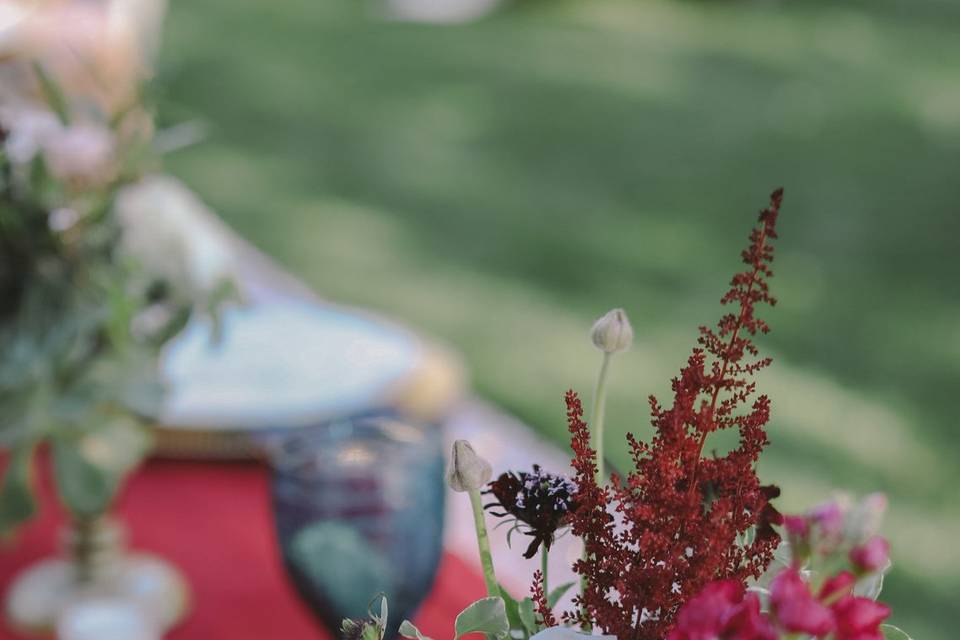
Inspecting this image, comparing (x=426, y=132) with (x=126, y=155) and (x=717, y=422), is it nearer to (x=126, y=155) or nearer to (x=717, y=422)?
(x=126, y=155)

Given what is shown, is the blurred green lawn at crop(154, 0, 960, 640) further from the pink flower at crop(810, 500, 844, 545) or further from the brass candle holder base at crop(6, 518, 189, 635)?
the pink flower at crop(810, 500, 844, 545)

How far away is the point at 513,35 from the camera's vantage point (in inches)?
213

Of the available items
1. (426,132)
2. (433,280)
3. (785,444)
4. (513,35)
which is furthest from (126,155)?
(513,35)

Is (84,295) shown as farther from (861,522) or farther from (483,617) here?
(861,522)

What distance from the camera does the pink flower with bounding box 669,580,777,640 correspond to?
0.32 m

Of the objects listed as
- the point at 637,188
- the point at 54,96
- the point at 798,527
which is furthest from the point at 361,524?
the point at 637,188

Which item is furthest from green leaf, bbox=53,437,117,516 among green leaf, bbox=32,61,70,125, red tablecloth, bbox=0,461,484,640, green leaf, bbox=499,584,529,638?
green leaf, bbox=499,584,529,638

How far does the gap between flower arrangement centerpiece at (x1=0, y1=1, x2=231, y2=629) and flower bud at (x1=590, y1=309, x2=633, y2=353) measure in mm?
556

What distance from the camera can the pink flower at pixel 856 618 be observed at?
0.33m

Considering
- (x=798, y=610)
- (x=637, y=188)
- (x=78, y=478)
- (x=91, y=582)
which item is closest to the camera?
(x=798, y=610)

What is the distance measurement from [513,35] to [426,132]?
116cm

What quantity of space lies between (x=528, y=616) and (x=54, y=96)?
2.18ft

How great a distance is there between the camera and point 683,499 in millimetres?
363

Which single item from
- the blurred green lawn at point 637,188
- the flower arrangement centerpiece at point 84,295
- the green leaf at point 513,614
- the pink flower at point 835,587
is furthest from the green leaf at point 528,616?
the blurred green lawn at point 637,188
